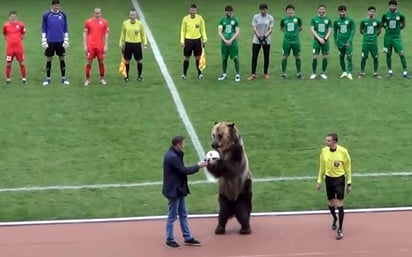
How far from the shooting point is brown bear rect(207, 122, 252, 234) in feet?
42.4

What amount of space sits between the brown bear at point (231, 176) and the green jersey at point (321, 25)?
9.99 meters

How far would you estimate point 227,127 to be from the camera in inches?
510

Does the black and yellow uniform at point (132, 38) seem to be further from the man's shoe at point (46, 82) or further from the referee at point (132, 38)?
the man's shoe at point (46, 82)

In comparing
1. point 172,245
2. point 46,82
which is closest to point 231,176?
point 172,245

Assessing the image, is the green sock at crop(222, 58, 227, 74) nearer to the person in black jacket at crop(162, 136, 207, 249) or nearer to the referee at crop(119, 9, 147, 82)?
the referee at crop(119, 9, 147, 82)

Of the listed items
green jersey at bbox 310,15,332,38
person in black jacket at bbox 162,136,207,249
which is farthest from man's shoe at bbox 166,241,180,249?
green jersey at bbox 310,15,332,38

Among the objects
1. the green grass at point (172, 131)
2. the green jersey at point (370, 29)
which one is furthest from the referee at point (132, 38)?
the green jersey at point (370, 29)

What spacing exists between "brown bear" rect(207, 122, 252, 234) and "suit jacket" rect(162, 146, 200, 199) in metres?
0.40

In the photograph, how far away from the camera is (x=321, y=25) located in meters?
22.6

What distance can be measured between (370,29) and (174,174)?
11466 mm

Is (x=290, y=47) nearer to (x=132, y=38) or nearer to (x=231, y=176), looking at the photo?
(x=132, y=38)

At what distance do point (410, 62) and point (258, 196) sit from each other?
11.3m

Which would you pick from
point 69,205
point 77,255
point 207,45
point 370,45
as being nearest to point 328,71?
point 370,45

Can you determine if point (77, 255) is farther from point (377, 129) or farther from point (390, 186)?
point (377, 129)
